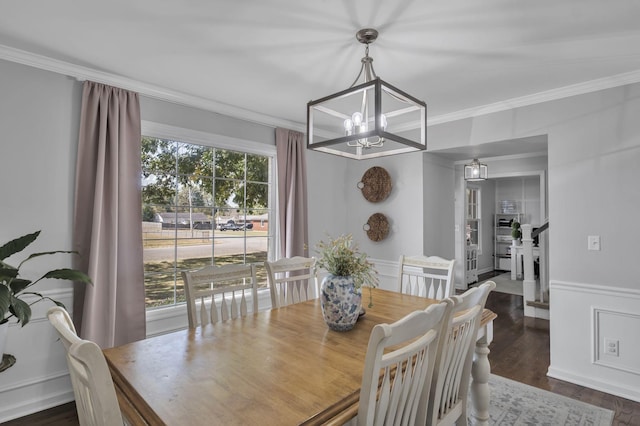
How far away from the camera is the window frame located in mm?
2947

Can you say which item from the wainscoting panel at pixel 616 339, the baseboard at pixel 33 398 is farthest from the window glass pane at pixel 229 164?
the wainscoting panel at pixel 616 339

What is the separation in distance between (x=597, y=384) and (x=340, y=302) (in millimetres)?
2547

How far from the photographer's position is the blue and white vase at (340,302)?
1.74 metres

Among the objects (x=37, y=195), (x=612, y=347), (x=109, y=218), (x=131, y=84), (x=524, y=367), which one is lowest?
(x=524, y=367)

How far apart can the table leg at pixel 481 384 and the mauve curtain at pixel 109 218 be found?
2.51 m

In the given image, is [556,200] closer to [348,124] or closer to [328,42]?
[348,124]

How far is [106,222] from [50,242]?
383mm

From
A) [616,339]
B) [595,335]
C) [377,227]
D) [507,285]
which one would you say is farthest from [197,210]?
[507,285]

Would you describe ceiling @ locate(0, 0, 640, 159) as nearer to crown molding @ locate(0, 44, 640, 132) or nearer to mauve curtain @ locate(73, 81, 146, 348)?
crown molding @ locate(0, 44, 640, 132)

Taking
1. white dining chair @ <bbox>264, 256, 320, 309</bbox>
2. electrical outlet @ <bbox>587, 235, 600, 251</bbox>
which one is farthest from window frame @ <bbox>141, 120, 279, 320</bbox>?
electrical outlet @ <bbox>587, 235, 600, 251</bbox>

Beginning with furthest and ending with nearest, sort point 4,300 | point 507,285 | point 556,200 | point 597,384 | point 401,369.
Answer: point 507,285
point 556,200
point 597,384
point 4,300
point 401,369

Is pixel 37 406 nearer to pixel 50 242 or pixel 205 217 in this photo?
pixel 50 242

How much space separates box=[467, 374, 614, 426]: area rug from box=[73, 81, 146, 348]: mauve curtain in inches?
108

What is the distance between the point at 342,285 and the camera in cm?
176
